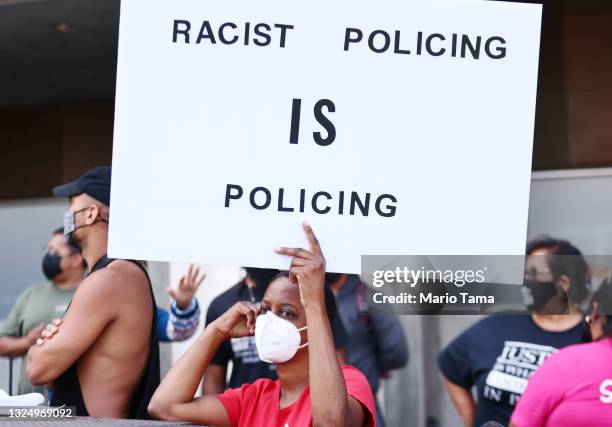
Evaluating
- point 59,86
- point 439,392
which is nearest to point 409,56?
point 439,392

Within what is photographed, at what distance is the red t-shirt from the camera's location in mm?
3438

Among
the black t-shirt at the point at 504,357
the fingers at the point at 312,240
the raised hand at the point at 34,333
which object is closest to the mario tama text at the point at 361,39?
the fingers at the point at 312,240

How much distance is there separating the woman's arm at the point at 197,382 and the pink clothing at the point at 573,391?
2.84 feet

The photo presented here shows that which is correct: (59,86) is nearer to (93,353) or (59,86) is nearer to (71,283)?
(71,283)

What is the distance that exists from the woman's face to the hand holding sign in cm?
23

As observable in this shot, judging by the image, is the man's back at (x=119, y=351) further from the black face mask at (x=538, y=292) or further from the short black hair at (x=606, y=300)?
the black face mask at (x=538, y=292)

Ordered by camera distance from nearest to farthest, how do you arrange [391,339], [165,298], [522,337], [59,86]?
[522,337]
[391,339]
[165,298]
[59,86]

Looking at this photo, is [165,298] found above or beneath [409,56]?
beneath

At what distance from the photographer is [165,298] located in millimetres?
7680

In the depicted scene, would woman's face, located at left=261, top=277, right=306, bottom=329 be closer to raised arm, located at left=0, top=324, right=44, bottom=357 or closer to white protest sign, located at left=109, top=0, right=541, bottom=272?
white protest sign, located at left=109, top=0, right=541, bottom=272

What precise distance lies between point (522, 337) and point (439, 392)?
1714mm

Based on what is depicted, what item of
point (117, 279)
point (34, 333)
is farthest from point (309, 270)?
point (34, 333)

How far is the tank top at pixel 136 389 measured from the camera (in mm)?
3713

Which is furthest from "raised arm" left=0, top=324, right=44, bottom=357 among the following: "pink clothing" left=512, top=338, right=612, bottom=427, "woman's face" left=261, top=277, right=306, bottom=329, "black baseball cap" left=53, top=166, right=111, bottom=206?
"pink clothing" left=512, top=338, right=612, bottom=427
